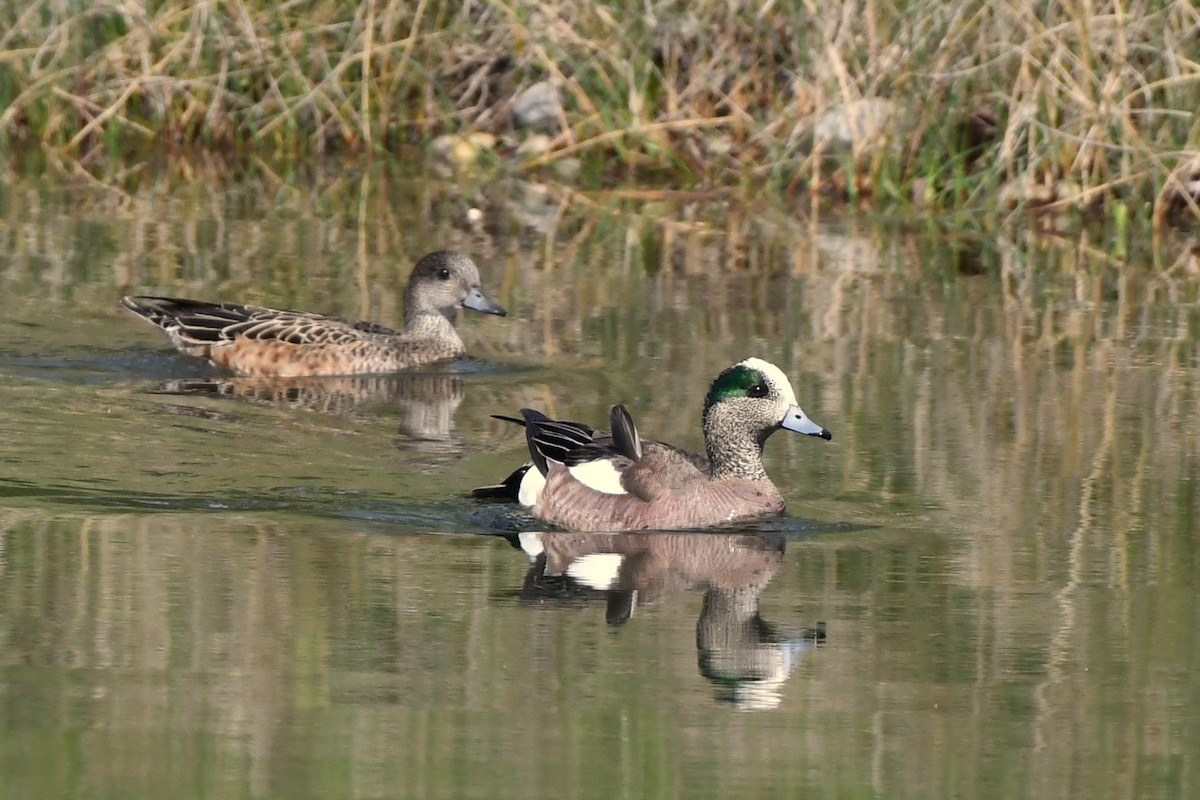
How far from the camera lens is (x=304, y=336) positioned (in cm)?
1110

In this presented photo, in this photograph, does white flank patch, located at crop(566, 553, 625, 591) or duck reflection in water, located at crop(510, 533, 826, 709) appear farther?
white flank patch, located at crop(566, 553, 625, 591)

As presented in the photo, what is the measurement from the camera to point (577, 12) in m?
16.2

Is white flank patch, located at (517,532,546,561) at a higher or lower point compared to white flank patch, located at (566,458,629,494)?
lower

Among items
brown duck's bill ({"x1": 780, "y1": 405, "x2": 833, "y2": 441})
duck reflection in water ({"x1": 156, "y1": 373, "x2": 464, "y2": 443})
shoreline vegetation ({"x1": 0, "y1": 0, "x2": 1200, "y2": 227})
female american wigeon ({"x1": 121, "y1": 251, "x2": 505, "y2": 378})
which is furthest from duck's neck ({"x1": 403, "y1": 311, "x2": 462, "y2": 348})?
shoreline vegetation ({"x1": 0, "y1": 0, "x2": 1200, "y2": 227})

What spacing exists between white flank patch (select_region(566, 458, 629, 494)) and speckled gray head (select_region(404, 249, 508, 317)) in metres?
3.63

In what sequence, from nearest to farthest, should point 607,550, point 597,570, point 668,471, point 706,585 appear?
point 706,585, point 597,570, point 607,550, point 668,471

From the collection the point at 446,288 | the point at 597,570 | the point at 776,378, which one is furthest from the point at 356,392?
the point at 597,570

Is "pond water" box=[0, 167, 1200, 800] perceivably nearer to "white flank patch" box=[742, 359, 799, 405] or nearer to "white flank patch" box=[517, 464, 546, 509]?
"white flank patch" box=[517, 464, 546, 509]

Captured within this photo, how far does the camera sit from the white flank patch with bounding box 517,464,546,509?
8.11 metres

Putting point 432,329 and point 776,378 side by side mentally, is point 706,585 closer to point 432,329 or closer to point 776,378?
point 776,378

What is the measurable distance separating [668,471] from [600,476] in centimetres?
23

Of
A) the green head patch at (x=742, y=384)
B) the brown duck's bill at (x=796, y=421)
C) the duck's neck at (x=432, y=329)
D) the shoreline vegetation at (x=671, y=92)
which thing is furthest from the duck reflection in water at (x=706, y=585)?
the shoreline vegetation at (x=671, y=92)

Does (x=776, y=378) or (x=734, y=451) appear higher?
(x=776, y=378)

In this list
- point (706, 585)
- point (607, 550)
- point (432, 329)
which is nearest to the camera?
point (706, 585)
